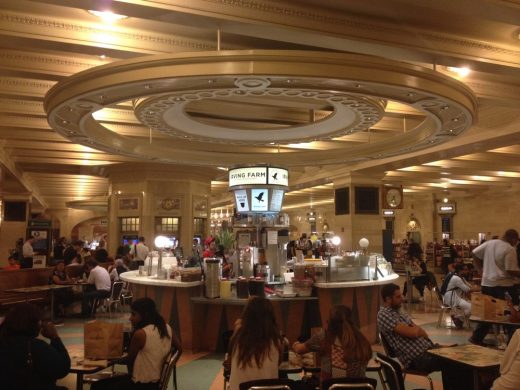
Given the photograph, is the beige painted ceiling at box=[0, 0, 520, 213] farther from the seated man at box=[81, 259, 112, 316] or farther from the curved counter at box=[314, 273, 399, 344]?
the seated man at box=[81, 259, 112, 316]

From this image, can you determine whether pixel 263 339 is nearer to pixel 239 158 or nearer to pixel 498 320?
pixel 498 320

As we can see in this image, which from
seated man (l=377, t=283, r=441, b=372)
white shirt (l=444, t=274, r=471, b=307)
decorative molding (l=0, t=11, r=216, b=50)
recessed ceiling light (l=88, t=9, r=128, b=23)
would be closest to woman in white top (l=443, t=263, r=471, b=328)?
white shirt (l=444, t=274, r=471, b=307)

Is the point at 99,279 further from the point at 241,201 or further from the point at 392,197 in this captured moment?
the point at 392,197

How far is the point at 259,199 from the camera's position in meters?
8.72

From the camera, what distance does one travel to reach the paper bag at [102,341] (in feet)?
12.0

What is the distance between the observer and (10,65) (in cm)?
598

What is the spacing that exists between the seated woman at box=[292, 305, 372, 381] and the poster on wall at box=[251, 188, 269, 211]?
17.3 ft

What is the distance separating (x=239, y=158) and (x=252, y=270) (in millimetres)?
3651

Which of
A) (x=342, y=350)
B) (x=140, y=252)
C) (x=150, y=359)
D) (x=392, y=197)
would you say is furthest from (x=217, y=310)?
(x=392, y=197)

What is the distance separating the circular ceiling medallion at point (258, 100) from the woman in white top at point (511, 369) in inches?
105

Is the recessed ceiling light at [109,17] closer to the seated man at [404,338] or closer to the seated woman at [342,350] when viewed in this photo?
the seated woman at [342,350]

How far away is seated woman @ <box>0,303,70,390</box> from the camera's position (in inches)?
117

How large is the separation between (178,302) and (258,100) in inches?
131

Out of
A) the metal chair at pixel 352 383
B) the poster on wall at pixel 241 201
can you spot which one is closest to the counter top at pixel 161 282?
the poster on wall at pixel 241 201
